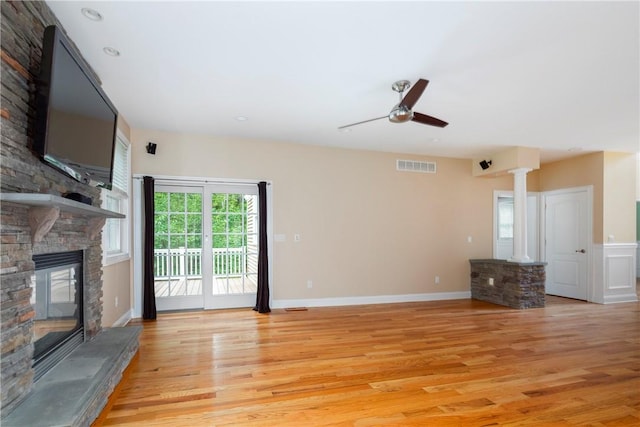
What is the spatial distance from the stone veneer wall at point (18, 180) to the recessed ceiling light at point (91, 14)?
20 cm

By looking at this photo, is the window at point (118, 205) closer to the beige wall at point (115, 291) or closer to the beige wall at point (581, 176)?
the beige wall at point (115, 291)

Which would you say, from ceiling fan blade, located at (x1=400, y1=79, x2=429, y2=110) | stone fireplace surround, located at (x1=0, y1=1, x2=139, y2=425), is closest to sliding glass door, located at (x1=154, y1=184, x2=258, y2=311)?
stone fireplace surround, located at (x1=0, y1=1, x2=139, y2=425)

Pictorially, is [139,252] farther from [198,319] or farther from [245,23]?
[245,23]

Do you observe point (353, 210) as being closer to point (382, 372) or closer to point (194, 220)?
point (194, 220)

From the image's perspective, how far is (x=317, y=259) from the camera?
18.0 ft

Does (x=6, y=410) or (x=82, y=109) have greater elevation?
(x=82, y=109)

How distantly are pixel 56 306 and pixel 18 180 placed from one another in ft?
3.54

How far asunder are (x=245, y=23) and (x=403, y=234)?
4509mm

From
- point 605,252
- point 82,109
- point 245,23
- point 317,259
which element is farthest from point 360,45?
point 605,252

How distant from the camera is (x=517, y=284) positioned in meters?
5.35

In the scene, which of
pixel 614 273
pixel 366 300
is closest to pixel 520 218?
pixel 614 273

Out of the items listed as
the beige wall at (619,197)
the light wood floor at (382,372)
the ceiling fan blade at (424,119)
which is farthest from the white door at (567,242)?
the ceiling fan blade at (424,119)

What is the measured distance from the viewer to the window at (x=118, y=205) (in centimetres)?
395

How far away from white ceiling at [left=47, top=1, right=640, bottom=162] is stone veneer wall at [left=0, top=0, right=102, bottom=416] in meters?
0.33
